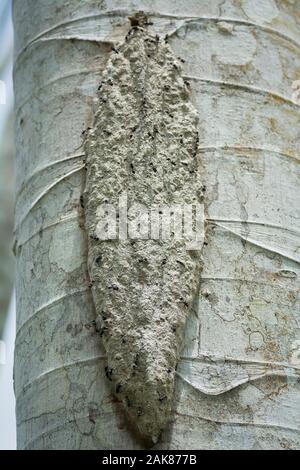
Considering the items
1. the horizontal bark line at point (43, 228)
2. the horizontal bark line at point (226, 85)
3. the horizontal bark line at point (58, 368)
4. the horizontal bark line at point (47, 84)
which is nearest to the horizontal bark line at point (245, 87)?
the horizontal bark line at point (226, 85)

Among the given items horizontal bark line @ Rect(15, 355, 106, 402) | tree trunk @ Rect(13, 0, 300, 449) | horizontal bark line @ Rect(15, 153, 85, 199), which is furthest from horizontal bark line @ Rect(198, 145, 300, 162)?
horizontal bark line @ Rect(15, 355, 106, 402)

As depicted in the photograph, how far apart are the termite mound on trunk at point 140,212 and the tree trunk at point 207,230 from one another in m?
0.03

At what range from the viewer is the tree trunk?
1612mm

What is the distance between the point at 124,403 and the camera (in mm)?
1594

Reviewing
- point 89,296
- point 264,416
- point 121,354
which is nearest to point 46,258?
point 89,296

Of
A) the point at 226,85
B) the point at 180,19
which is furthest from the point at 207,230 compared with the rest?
the point at 180,19

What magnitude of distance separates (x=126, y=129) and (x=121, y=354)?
0.36m

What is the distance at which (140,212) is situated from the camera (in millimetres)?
1669

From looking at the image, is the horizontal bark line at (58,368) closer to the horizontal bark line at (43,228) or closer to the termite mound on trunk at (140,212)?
the termite mound on trunk at (140,212)

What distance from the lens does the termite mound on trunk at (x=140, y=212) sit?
5.24ft

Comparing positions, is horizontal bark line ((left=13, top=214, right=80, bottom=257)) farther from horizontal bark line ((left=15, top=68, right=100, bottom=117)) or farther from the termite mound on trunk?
horizontal bark line ((left=15, top=68, right=100, bottom=117))

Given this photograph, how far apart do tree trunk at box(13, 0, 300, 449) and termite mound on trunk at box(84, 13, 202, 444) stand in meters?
0.03

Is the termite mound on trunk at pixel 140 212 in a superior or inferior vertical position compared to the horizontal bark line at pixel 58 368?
superior
